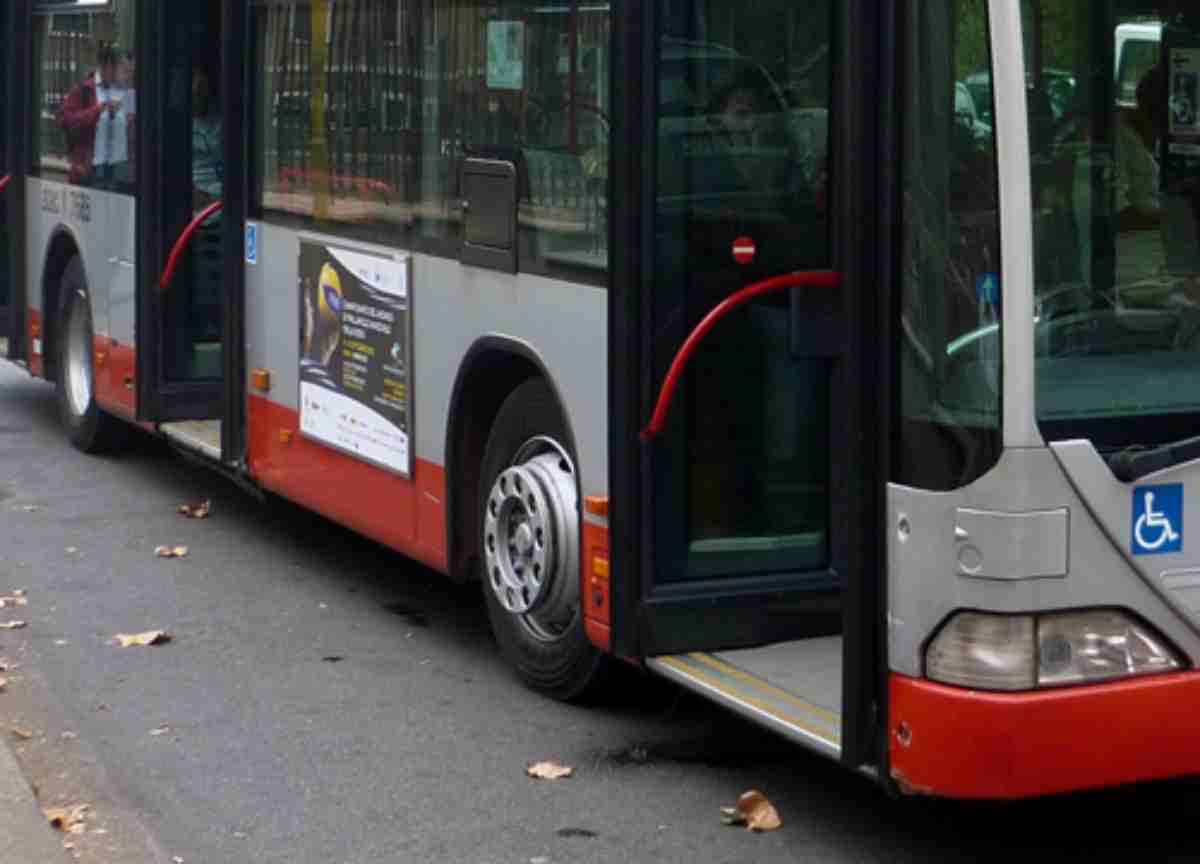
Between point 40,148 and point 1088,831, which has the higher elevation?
point 40,148

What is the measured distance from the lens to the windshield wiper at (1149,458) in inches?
206

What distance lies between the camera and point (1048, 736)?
516 centimetres

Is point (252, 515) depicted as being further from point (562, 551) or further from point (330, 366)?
point (562, 551)

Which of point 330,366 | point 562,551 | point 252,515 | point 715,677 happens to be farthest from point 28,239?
point 715,677

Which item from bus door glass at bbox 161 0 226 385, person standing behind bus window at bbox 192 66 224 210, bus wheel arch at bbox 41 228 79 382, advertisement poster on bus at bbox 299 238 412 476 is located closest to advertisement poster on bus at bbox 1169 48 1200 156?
advertisement poster on bus at bbox 299 238 412 476

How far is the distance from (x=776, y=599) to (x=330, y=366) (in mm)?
2688

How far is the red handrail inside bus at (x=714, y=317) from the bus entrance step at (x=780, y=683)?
641 mm

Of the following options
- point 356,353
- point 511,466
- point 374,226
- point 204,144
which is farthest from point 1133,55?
point 204,144

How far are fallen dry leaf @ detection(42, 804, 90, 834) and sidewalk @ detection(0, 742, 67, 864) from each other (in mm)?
62

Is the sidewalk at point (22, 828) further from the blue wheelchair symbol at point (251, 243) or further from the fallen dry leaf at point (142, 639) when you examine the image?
the blue wheelchair symbol at point (251, 243)

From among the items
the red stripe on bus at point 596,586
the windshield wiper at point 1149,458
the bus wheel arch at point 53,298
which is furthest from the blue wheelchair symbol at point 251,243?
the windshield wiper at point 1149,458

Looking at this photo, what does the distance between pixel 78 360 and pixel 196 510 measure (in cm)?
193

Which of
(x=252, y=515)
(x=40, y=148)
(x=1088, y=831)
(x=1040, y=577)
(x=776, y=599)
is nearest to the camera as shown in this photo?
(x=1040, y=577)

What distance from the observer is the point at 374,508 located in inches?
341
